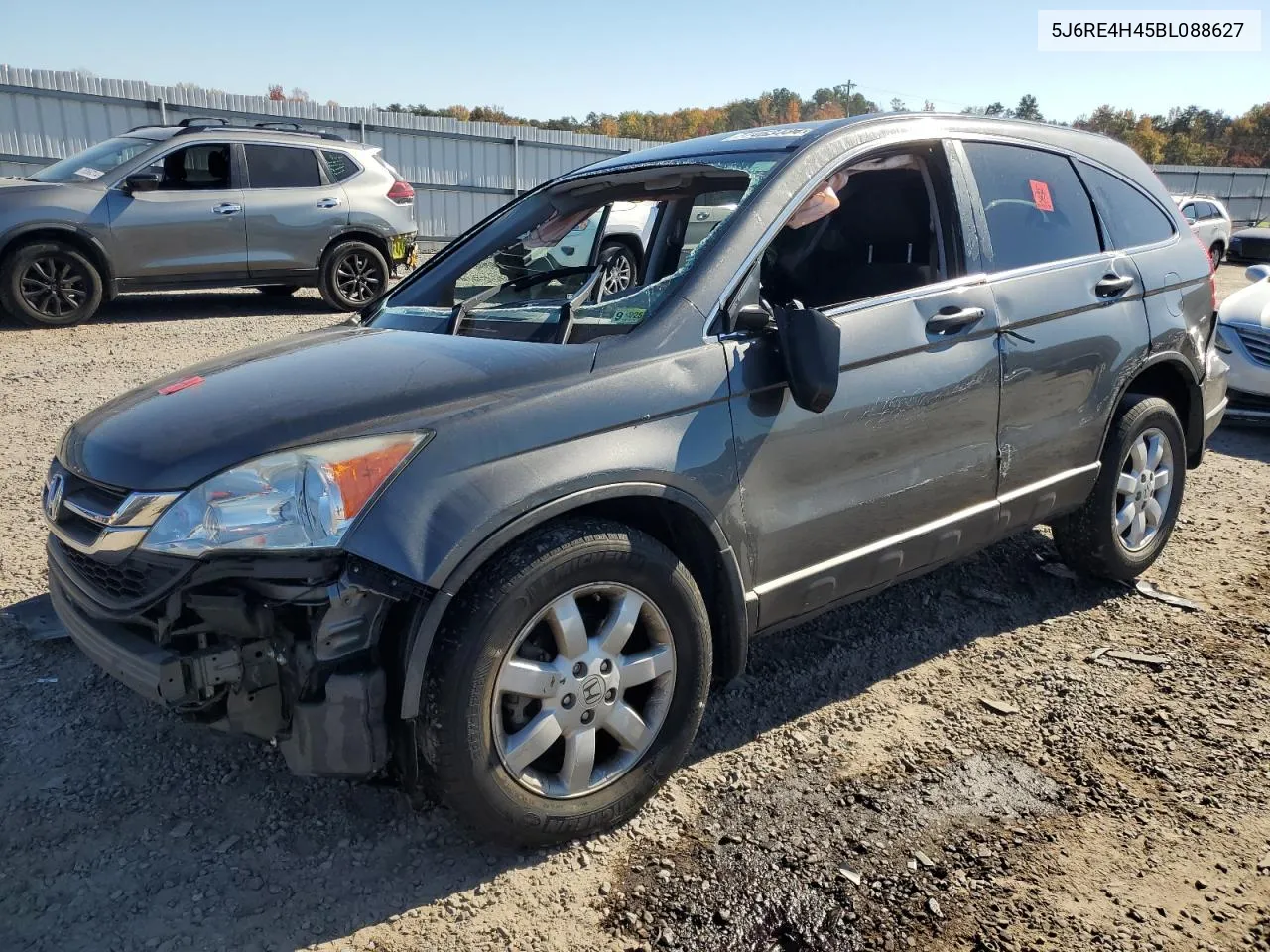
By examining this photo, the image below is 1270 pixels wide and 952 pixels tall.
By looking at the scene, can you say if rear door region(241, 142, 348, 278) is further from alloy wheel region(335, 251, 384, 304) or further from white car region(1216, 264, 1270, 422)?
white car region(1216, 264, 1270, 422)

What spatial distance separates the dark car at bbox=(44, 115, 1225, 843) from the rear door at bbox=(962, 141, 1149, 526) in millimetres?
14

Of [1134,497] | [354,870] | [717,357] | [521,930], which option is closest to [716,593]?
[717,357]

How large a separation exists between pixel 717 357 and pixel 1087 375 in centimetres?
181

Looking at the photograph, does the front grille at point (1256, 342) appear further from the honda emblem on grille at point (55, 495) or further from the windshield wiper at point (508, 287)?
the honda emblem on grille at point (55, 495)

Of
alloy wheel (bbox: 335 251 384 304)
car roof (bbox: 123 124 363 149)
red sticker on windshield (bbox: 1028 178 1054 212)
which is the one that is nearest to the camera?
red sticker on windshield (bbox: 1028 178 1054 212)

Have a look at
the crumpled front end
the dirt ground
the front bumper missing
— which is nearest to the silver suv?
the dirt ground

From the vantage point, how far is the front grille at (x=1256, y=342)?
7031 millimetres

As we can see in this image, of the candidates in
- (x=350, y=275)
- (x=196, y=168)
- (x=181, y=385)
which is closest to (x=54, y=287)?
(x=196, y=168)

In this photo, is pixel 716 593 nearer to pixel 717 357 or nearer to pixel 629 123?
pixel 717 357

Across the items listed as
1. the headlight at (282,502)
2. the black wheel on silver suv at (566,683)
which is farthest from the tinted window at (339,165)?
the black wheel on silver suv at (566,683)

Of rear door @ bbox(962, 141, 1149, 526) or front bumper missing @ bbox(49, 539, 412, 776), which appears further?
rear door @ bbox(962, 141, 1149, 526)

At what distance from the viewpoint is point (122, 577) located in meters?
2.35

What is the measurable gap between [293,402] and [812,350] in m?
1.38

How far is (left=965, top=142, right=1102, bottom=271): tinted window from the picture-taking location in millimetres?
3520
